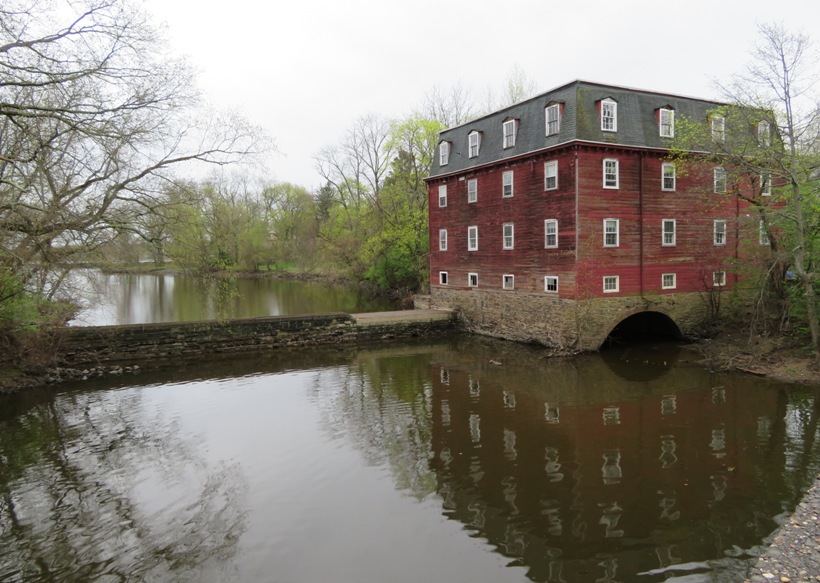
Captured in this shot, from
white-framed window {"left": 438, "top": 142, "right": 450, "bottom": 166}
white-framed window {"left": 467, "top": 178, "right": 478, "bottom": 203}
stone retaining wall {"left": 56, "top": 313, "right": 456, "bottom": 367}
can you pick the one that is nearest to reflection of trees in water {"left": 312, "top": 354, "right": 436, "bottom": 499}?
stone retaining wall {"left": 56, "top": 313, "right": 456, "bottom": 367}

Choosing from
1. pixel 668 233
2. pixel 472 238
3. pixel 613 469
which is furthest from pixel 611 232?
pixel 613 469

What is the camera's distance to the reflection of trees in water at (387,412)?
1131cm

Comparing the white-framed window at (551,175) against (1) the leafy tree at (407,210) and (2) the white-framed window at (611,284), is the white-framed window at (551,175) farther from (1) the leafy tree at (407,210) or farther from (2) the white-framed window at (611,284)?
(1) the leafy tree at (407,210)

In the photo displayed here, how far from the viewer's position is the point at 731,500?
9.20 metres

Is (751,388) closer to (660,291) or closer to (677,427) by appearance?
(677,427)

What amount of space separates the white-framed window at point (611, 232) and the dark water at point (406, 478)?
19.4 ft

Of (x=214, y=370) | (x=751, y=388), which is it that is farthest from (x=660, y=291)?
(x=214, y=370)

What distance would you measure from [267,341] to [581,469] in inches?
667

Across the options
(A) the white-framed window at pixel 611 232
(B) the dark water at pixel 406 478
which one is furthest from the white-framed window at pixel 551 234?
(B) the dark water at pixel 406 478

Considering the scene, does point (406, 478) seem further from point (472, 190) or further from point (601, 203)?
point (472, 190)

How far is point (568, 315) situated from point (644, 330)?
687cm

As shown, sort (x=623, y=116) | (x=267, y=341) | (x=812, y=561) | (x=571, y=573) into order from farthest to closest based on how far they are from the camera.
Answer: (x=267, y=341) → (x=623, y=116) → (x=571, y=573) → (x=812, y=561)

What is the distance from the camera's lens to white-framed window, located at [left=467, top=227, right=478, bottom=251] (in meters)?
26.8

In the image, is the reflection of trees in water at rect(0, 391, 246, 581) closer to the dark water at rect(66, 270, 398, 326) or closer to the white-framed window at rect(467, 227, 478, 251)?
the dark water at rect(66, 270, 398, 326)
